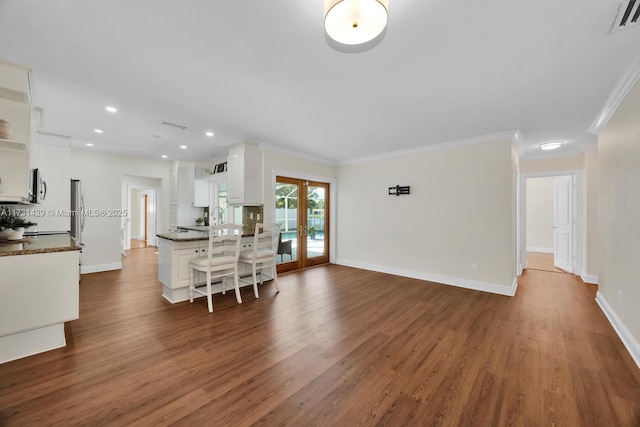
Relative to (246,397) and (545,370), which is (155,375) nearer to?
(246,397)

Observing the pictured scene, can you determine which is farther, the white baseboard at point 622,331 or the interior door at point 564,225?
the interior door at point 564,225

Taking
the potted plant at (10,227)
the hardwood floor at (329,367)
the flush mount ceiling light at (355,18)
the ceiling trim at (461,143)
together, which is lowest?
the hardwood floor at (329,367)

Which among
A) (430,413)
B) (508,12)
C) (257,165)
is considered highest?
(508,12)

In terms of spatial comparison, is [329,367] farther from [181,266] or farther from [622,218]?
[622,218]

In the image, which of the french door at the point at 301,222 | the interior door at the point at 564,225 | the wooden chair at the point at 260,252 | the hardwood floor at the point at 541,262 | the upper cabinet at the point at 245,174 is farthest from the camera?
the hardwood floor at the point at 541,262

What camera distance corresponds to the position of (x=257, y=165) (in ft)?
16.0

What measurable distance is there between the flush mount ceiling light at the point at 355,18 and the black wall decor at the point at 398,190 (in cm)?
399

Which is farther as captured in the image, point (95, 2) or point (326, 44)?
point (326, 44)

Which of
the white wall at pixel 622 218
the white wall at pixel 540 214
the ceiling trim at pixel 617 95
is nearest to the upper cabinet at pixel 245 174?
the ceiling trim at pixel 617 95

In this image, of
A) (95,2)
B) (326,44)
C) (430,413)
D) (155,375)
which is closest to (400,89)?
(326,44)

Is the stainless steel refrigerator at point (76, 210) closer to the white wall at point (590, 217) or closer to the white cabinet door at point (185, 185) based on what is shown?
the white cabinet door at point (185, 185)

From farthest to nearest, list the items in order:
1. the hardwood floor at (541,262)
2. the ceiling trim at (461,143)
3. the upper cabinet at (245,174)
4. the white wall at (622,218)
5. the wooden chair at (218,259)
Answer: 1. the hardwood floor at (541,262)
2. the upper cabinet at (245,174)
3. the ceiling trim at (461,143)
4. the wooden chair at (218,259)
5. the white wall at (622,218)

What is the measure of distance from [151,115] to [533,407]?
15.9 feet

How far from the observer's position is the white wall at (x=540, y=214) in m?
8.16
